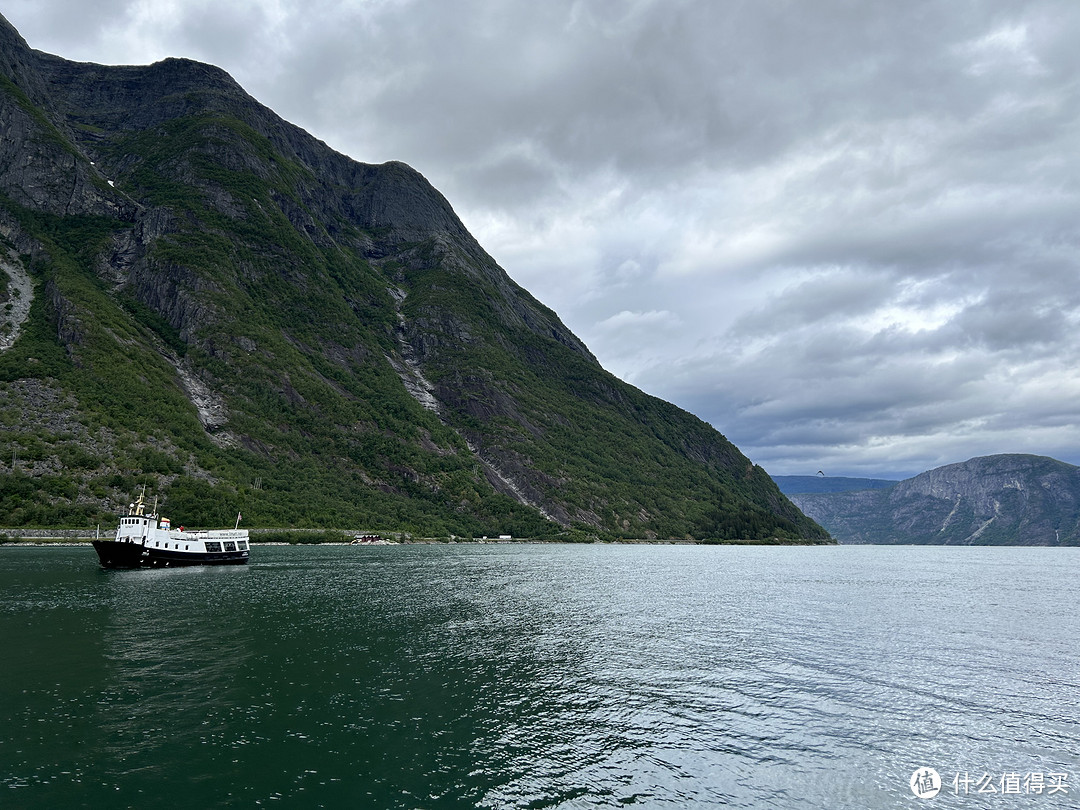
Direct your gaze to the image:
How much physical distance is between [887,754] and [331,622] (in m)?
42.4

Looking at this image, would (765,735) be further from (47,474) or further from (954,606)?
(47,474)

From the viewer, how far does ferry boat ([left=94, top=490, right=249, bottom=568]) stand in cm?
9631

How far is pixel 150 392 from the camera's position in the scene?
194 m

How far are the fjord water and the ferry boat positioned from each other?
30.5 metres

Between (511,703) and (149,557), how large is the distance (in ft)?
316

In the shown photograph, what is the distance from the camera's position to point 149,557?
10231 cm

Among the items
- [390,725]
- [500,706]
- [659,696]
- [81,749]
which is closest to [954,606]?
[659,696]

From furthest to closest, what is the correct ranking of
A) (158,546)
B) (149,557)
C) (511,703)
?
1. (158,546)
2. (149,557)
3. (511,703)

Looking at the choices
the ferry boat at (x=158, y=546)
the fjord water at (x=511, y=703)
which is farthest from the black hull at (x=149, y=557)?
the fjord water at (x=511, y=703)

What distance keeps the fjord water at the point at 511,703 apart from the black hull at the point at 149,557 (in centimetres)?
2945

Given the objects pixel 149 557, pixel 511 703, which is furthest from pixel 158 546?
pixel 511 703

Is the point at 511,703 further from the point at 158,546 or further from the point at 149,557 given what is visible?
the point at 158,546

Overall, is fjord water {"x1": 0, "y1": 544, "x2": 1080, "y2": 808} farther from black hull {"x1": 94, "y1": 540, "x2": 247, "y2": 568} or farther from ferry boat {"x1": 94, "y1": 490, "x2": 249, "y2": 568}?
ferry boat {"x1": 94, "y1": 490, "x2": 249, "y2": 568}

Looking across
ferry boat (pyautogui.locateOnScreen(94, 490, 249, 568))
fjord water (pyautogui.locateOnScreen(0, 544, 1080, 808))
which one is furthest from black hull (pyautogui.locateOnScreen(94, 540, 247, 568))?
fjord water (pyautogui.locateOnScreen(0, 544, 1080, 808))
